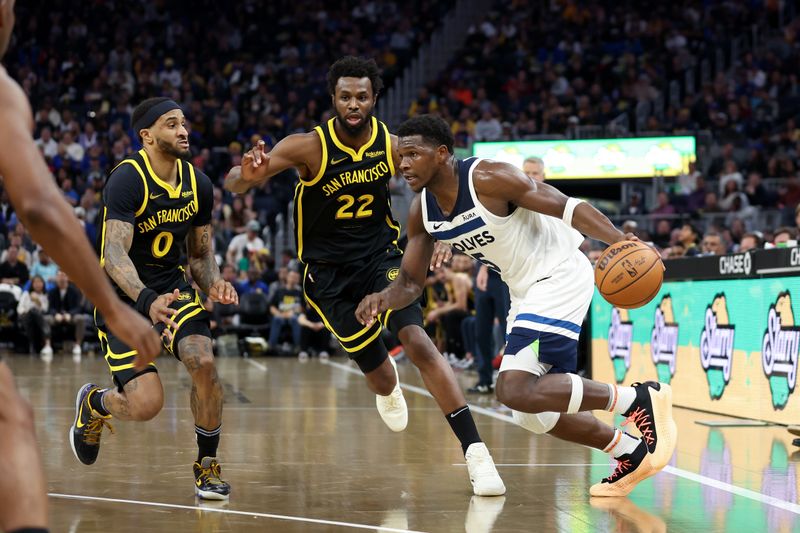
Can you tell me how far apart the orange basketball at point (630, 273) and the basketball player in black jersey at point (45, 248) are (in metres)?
2.90

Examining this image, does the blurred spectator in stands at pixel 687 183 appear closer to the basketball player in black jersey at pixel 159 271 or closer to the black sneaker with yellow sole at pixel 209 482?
the basketball player in black jersey at pixel 159 271

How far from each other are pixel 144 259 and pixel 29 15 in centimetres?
2367

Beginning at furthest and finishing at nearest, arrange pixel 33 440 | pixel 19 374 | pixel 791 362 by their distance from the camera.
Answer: pixel 19 374 < pixel 791 362 < pixel 33 440

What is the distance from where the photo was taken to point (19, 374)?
1356cm

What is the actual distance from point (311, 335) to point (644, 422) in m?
13.4

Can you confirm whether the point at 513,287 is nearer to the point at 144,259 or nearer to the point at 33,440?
the point at 144,259

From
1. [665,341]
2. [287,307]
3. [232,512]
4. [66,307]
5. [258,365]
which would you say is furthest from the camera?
[287,307]

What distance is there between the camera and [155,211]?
226 inches

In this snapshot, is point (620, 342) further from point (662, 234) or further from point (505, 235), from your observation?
point (505, 235)

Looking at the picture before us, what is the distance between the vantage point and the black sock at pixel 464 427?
571 centimetres

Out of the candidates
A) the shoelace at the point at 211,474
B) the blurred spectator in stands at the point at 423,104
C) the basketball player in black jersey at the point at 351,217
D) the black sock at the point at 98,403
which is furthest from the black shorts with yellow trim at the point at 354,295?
the blurred spectator in stands at the point at 423,104

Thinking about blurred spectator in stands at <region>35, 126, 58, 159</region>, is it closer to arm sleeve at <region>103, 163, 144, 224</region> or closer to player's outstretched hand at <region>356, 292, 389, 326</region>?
arm sleeve at <region>103, 163, 144, 224</region>

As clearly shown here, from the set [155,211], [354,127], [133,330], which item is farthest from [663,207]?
[133,330]

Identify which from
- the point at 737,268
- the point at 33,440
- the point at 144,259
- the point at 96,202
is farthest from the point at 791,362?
the point at 96,202
